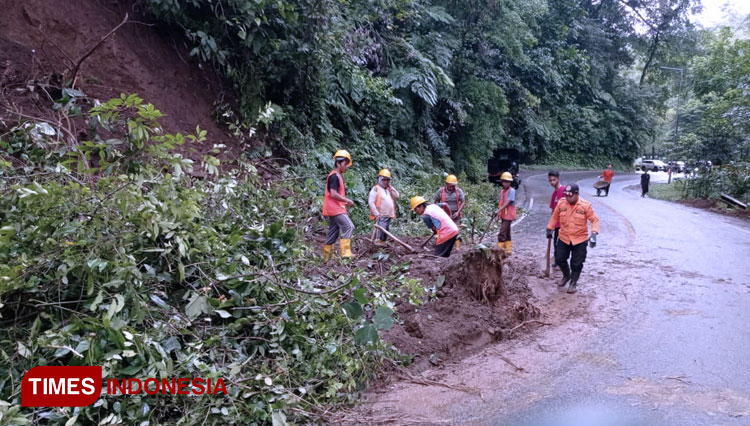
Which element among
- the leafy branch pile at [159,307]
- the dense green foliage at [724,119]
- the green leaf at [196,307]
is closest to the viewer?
the leafy branch pile at [159,307]

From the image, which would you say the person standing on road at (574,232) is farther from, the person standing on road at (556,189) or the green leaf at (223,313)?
the green leaf at (223,313)

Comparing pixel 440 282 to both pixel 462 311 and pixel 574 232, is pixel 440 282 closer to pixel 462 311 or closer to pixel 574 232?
pixel 462 311

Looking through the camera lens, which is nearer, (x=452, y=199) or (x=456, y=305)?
(x=456, y=305)

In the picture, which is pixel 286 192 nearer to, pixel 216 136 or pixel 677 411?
pixel 216 136

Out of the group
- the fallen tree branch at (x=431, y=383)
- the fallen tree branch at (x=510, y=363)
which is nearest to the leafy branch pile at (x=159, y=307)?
the fallen tree branch at (x=431, y=383)

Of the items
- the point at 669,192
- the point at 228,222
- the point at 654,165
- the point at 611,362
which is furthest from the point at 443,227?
the point at 654,165

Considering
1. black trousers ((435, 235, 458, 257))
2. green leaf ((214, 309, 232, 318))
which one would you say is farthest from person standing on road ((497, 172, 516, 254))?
green leaf ((214, 309, 232, 318))

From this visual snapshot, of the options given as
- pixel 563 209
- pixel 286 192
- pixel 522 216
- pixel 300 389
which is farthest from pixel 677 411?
pixel 522 216

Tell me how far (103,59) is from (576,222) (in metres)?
8.34

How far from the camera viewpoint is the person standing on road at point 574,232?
7.64 m

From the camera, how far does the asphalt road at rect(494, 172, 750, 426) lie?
13.4 ft

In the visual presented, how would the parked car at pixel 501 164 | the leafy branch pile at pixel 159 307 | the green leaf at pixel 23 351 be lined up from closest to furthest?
the green leaf at pixel 23 351
the leafy branch pile at pixel 159 307
the parked car at pixel 501 164

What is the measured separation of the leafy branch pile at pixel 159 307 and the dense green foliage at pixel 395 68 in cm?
556

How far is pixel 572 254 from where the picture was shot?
7707 mm
